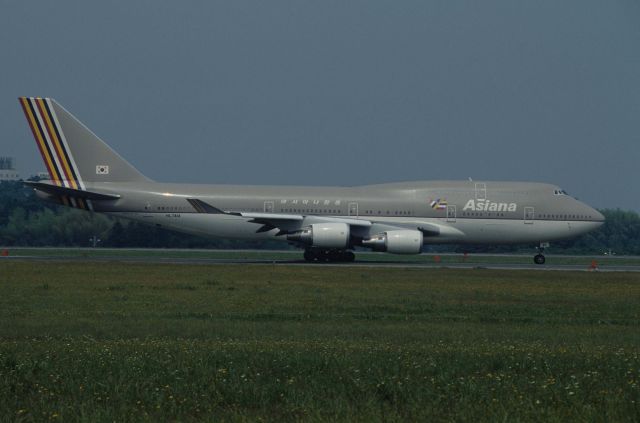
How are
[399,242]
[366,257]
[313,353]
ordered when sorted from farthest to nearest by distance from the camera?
[366,257]
[399,242]
[313,353]

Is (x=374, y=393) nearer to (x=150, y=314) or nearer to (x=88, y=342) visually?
(x=88, y=342)

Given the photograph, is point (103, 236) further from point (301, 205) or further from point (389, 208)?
point (389, 208)

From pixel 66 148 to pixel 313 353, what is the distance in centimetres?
3493

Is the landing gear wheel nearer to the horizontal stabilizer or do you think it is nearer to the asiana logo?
the asiana logo

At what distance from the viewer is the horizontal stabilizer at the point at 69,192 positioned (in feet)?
141

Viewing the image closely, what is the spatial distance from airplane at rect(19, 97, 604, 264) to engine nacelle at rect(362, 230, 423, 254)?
5cm

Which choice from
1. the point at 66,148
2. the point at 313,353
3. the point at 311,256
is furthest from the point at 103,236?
the point at 313,353

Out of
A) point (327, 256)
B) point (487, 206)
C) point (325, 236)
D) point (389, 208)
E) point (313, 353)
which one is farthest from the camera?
point (487, 206)

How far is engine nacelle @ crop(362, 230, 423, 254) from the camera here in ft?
140

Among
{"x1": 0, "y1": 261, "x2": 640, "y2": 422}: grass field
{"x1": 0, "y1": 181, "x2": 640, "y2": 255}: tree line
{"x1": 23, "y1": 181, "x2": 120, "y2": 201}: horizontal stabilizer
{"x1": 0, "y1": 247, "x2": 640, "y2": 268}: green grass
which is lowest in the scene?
{"x1": 0, "y1": 261, "x2": 640, "y2": 422}: grass field

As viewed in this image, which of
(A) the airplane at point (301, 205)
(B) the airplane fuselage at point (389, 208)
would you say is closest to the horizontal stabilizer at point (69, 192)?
(A) the airplane at point (301, 205)

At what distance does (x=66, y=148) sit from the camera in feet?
148

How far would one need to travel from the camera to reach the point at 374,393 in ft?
33.2

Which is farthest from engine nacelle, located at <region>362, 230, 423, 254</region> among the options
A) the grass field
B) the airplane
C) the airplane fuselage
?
the grass field
